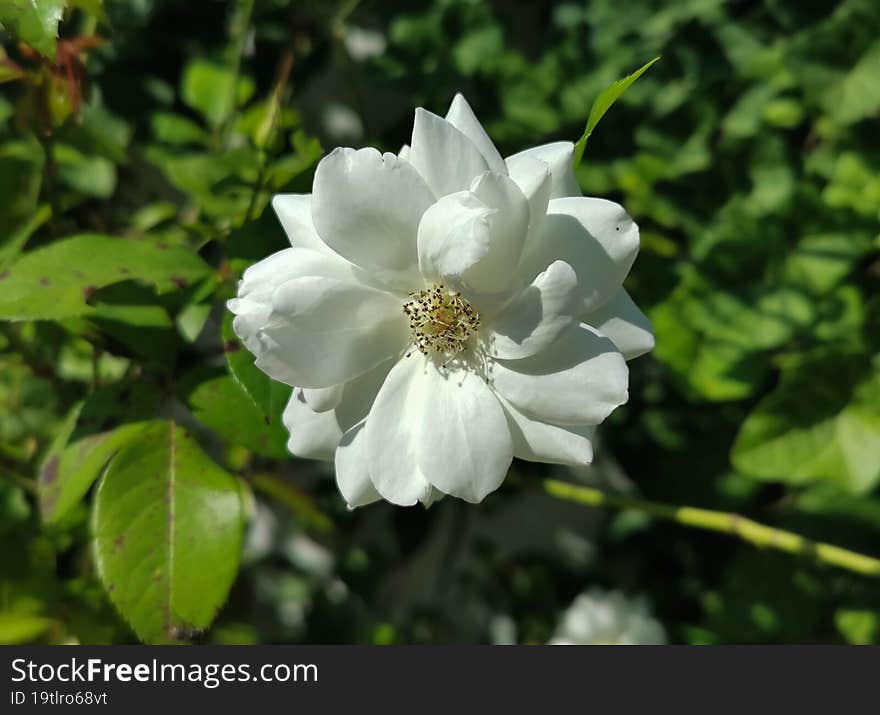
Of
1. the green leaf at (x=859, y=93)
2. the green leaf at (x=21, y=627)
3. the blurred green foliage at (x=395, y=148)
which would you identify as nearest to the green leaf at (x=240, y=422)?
the blurred green foliage at (x=395, y=148)

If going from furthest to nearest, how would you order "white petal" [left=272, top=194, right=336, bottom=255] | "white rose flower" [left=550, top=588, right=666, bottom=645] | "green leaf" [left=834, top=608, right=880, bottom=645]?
"white rose flower" [left=550, top=588, right=666, bottom=645] → "green leaf" [left=834, top=608, right=880, bottom=645] → "white petal" [left=272, top=194, right=336, bottom=255]

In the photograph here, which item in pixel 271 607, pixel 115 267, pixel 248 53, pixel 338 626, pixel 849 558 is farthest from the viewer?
pixel 271 607

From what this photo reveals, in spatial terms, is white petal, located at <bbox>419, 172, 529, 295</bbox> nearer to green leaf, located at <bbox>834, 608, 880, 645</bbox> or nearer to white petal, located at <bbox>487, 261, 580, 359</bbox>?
white petal, located at <bbox>487, 261, 580, 359</bbox>

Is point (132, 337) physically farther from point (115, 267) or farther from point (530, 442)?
point (530, 442)

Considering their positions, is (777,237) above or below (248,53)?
below

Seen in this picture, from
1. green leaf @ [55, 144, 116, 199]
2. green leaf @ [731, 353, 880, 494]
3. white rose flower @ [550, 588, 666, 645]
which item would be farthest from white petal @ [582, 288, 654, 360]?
green leaf @ [55, 144, 116, 199]

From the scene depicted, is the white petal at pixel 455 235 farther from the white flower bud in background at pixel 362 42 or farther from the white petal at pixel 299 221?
the white flower bud in background at pixel 362 42

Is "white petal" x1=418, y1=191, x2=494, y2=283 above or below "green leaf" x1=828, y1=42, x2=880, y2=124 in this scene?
below

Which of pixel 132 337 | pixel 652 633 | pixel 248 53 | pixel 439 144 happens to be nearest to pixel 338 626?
pixel 652 633
